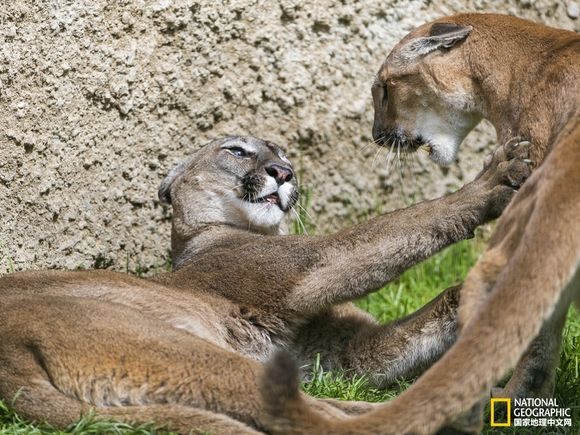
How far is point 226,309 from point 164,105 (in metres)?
2.13

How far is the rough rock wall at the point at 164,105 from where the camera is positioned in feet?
24.1

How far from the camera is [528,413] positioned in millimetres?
5867

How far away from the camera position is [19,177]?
734cm

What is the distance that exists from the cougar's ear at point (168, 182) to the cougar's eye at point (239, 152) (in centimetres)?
33

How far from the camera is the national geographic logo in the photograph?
19.1ft

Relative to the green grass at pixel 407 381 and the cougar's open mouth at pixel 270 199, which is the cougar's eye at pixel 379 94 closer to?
the cougar's open mouth at pixel 270 199

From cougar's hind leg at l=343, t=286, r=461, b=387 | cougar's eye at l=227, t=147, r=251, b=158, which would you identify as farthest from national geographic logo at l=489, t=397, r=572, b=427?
cougar's eye at l=227, t=147, r=251, b=158

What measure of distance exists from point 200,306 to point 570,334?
102 inches

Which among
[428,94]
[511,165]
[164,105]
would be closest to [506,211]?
[511,165]

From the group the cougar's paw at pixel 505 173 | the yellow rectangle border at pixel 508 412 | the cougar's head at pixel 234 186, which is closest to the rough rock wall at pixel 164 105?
the cougar's head at pixel 234 186

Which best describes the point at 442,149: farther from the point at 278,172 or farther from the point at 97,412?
the point at 97,412

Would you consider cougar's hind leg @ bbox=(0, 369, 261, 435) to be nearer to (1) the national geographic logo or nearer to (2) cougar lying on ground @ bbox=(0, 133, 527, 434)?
(2) cougar lying on ground @ bbox=(0, 133, 527, 434)

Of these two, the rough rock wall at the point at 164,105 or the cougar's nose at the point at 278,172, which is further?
the cougar's nose at the point at 278,172

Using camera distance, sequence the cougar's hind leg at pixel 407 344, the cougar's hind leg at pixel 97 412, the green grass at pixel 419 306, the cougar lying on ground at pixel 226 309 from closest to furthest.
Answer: the cougar's hind leg at pixel 97 412 → the cougar lying on ground at pixel 226 309 → the green grass at pixel 419 306 → the cougar's hind leg at pixel 407 344
